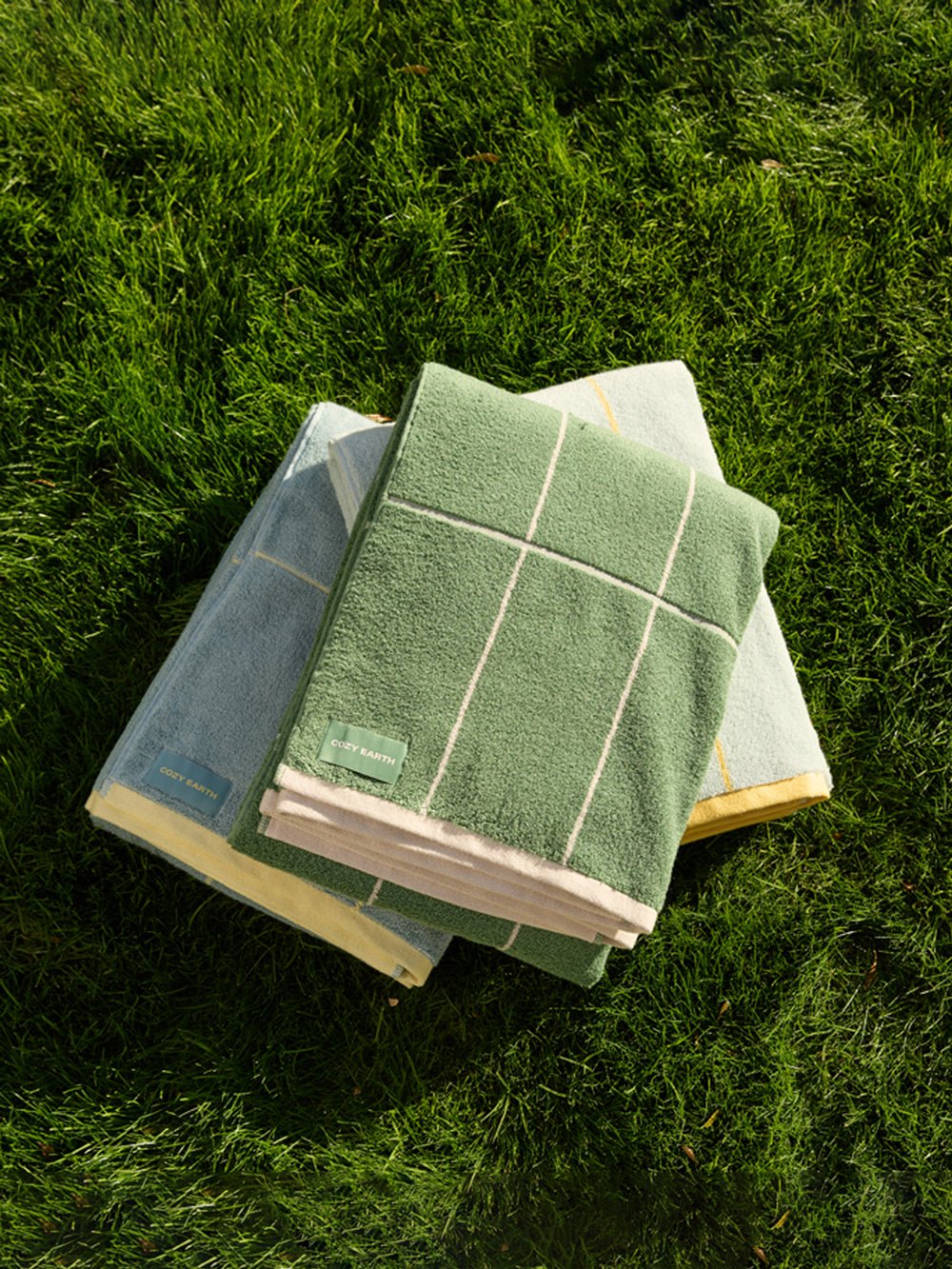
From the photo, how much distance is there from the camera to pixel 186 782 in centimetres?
172

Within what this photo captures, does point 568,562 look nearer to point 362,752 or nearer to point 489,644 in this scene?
point 489,644

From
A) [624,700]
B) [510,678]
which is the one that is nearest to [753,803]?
[624,700]

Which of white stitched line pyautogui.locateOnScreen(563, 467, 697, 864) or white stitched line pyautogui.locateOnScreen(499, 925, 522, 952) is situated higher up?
white stitched line pyautogui.locateOnScreen(563, 467, 697, 864)

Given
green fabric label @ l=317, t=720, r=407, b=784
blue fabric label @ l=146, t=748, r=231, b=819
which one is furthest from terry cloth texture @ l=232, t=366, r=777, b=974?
blue fabric label @ l=146, t=748, r=231, b=819

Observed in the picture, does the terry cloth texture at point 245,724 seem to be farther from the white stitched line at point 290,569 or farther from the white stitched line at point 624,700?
the white stitched line at point 624,700

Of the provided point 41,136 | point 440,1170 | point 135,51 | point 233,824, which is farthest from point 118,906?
point 135,51

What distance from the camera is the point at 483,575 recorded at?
1.54m

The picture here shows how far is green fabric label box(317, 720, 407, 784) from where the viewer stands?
147cm

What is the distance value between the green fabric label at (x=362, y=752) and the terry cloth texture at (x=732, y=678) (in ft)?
1.38

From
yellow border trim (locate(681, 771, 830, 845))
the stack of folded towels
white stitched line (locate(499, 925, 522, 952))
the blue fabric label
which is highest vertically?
the stack of folded towels

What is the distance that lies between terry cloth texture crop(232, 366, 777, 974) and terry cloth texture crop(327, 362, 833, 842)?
0.17 metres

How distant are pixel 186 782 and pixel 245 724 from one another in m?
0.13

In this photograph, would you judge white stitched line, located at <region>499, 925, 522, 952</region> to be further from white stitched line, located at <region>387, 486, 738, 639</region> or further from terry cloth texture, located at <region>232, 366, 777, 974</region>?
white stitched line, located at <region>387, 486, 738, 639</region>

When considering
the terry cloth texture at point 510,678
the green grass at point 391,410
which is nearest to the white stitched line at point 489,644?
the terry cloth texture at point 510,678
